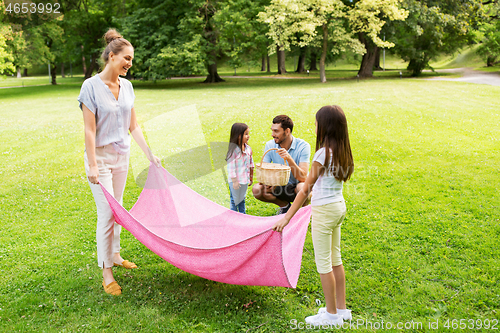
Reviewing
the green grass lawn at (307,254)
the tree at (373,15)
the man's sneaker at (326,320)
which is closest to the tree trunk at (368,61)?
the tree at (373,15)

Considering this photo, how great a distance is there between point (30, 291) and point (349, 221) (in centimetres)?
372

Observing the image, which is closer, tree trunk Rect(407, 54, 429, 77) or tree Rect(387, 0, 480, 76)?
tree Rect(387, 0, 480, 76)

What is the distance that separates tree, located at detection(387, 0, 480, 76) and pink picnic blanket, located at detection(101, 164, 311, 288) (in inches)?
994

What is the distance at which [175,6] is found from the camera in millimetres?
27938

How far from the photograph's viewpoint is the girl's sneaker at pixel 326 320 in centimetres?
307

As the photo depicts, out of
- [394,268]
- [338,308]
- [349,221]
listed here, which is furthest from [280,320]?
[349,221]

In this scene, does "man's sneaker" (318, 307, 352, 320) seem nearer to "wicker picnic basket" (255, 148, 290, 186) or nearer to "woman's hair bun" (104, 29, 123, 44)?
"wicker picnic basket" (255, 148, 290, 186)

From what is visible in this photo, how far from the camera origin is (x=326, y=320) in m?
3.09

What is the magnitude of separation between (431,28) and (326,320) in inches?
1122

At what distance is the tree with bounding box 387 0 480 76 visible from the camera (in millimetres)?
25812

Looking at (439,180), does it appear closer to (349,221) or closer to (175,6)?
(349,221)

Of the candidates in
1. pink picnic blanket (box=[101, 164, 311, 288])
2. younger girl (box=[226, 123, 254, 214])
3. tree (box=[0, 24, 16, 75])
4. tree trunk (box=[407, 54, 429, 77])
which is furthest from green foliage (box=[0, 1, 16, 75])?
tree trunk (box=[407, 54, 429, 77])

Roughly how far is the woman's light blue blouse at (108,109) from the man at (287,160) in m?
1.56

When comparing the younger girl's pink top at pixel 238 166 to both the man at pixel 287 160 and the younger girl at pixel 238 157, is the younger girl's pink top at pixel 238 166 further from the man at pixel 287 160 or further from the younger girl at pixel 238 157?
the man at pixel 287 160
